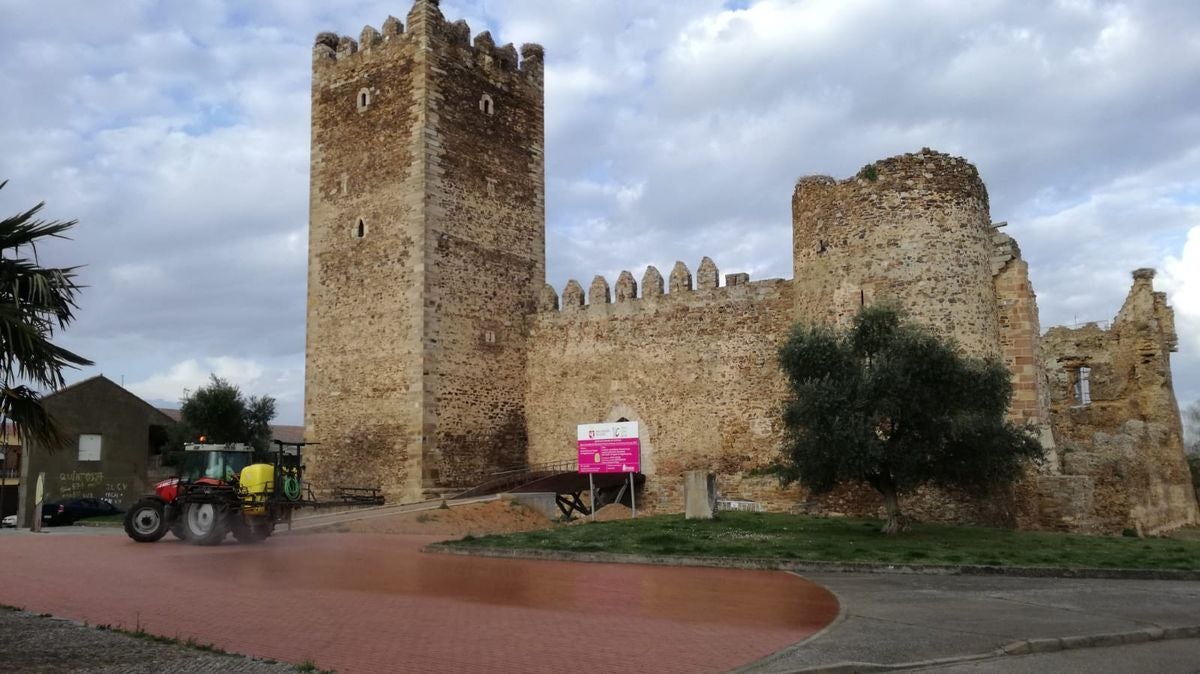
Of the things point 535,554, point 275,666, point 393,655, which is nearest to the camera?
point 275,666

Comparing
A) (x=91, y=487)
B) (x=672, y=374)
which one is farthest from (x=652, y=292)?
(x=91, y=487)

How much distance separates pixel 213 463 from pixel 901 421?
1186 cm

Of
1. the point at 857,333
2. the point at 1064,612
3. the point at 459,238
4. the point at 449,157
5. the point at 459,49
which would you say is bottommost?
the point at 1064,612

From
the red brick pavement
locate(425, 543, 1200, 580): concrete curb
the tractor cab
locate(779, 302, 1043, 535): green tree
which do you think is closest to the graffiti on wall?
the tractor cab

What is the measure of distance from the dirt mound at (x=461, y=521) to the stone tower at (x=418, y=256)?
10.3 ft

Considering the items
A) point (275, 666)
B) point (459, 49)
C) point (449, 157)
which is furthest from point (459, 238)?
point (275, 666)

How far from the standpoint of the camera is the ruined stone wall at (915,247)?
19109mm

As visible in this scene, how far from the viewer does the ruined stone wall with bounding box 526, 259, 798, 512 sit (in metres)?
22.8

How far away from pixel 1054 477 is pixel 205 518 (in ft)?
49.2

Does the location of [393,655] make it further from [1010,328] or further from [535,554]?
[1010,328]

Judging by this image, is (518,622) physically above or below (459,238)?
below

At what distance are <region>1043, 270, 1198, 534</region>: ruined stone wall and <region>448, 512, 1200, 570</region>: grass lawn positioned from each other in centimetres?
706

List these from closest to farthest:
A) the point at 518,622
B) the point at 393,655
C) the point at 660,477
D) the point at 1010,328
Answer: the point at 393,655 < the point at 518,622 < the point at 1010,328 < the point at 660,477

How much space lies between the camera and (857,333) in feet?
54.4
